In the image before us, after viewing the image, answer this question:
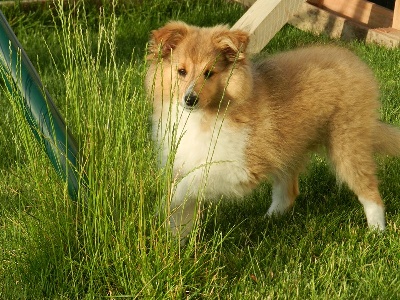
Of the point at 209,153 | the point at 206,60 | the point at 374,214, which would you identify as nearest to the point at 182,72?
the point at 206,60

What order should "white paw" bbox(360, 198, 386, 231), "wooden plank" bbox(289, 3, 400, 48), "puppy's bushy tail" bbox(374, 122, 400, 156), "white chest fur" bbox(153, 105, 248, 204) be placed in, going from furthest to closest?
"wooden plank" bbox(289, 3, 400, 48), "puppy's bushy tail" bbox(374, 122, 400, 156), "white paw" bbox(360, 198, 386, 231), "white chest fur" bbox(153, 105, 248, 204)

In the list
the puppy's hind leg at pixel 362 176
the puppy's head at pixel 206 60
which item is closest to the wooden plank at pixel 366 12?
the puppy's hind leg at pixel 362 176

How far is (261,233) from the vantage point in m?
4.37

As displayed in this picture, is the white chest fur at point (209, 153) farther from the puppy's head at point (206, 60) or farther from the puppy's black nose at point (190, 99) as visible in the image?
the puppy's black nose at point (190, 99)

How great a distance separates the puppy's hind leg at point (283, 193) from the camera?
16.1 ft

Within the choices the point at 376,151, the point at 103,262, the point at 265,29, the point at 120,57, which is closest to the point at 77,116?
the point at 103,262

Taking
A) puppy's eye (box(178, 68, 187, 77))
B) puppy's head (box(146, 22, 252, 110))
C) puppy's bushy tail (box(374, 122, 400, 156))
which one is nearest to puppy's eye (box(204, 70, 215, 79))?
puppy's head (box(146, 22, 252, 110))

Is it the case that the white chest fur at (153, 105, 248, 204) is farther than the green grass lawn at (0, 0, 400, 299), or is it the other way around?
the white chest fur at (153, 105, 248, 204)

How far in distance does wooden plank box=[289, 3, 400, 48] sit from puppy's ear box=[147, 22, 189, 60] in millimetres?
4188

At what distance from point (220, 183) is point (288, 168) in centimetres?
72

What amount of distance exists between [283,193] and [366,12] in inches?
183

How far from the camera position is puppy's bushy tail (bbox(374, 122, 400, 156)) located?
4844 mm

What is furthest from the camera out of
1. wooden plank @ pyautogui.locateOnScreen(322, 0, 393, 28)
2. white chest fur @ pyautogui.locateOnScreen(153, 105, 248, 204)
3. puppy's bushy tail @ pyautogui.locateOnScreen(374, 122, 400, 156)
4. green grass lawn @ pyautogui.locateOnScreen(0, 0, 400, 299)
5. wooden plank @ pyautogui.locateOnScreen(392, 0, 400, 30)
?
wooden plank @ pyautogui.locateOnScreen(322, 0, 393, 28)

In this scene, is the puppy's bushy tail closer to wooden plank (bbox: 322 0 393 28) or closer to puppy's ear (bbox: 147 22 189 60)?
puppy's ear (bbox: 147 22 189 60)
